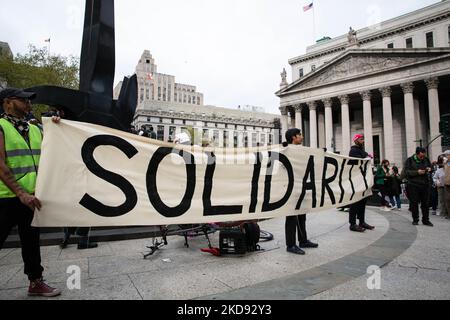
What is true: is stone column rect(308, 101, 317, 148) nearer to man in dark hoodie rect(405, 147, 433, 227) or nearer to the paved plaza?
man in dark hoodie rect(405, 147, 433, 227)

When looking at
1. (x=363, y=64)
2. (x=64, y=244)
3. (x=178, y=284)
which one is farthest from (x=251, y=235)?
(x=363, y=64)

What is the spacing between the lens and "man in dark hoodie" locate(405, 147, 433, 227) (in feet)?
21.6

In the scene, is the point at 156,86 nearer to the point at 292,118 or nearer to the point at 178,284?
the point at 292,118

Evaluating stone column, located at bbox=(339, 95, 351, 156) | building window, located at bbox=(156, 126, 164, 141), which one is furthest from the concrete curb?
stone column, located at bbox=(339, 95, 351, 156)

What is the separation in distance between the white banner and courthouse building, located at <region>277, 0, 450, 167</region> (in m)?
27.5

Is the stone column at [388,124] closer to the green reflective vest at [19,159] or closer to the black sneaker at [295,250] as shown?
the black sneaker at [295,250]

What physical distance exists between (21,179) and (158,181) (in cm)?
134

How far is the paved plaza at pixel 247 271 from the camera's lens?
2.54m

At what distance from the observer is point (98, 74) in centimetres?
572

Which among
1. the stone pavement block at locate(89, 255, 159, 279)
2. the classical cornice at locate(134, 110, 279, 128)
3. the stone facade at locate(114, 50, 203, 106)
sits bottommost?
the stone pavement block at locate(89, 255, 159, 279)

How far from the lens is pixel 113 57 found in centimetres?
601

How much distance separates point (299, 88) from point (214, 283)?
3986cm

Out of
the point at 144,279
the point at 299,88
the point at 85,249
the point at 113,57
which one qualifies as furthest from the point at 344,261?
the point at 299,88
